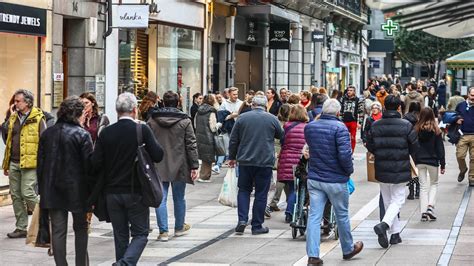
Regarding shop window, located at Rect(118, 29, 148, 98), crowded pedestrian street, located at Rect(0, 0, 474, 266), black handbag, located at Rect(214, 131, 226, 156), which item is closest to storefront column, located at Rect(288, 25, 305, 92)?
crowded pedestrian street, located at Rect(0, 0, 474, 266)

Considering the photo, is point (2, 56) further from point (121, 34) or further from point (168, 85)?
point (168, 85)

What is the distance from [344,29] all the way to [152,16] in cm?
3006

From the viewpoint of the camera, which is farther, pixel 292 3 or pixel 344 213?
pixel 292 3

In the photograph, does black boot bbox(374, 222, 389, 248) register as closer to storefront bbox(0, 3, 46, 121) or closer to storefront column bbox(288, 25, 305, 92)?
storefront bbox(0, 3, 46, 121)

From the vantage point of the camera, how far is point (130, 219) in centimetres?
920

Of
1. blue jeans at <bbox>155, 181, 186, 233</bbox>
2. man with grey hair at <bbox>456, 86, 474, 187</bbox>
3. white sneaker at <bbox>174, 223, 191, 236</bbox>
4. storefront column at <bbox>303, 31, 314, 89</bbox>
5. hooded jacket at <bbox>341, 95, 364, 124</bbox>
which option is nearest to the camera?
blue jeans at <bbox>155, 181, 186, 233</bbox>

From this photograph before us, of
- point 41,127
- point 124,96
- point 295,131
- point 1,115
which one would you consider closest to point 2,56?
point 1,115

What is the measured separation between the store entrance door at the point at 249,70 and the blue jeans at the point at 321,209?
24.3 metres

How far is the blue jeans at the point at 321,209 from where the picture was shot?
10.7 m

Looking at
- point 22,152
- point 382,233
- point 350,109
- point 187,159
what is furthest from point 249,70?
point 382,233

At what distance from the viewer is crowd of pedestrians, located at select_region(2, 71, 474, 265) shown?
9.19m

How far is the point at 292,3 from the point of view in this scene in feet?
→ 125

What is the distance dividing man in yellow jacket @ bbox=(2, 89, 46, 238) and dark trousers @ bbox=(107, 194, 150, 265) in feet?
11.8

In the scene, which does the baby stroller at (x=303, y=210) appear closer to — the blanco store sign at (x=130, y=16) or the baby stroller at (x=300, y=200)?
the baby stroller at (x=300, y=200)
